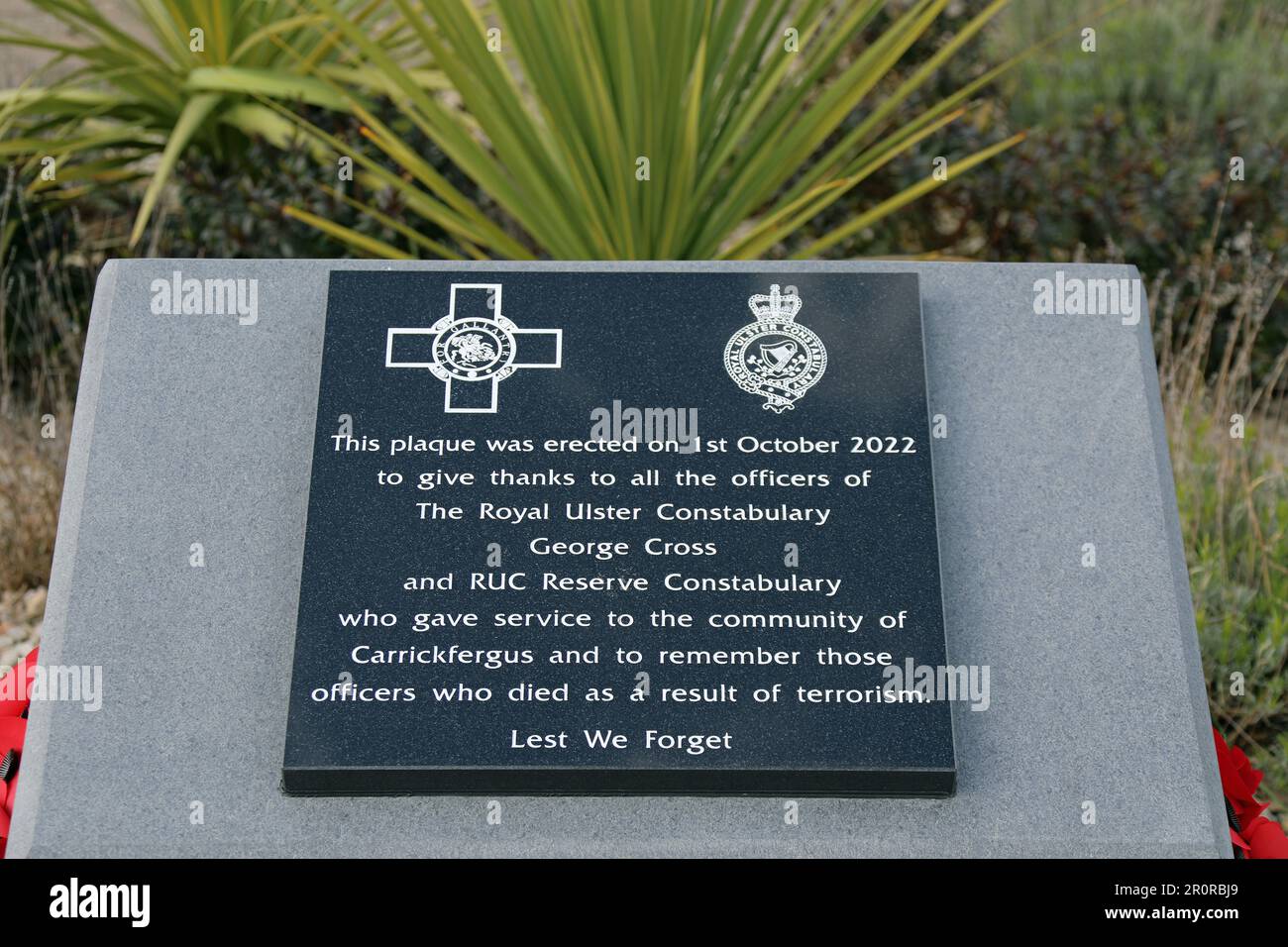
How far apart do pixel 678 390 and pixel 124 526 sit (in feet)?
3.51

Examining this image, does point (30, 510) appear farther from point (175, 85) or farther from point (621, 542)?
point (621, 542)

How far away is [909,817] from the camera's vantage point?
82.2 inches

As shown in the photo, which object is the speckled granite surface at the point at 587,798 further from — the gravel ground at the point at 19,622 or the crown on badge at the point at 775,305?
the gravel ground at the point at 19,622

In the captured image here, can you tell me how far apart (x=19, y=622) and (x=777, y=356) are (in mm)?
2753

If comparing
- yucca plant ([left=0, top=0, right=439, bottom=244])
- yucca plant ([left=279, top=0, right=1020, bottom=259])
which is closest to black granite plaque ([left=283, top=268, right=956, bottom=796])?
yucca plant ([left=279, top=0, right=1020, bottom=259])

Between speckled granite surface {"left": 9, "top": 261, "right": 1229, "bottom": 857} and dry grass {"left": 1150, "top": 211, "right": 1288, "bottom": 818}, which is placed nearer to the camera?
speckled granite surface {"left": 9, "top": 261, "right": 1229, "bottom": 857}

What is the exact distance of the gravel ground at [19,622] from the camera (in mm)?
3707

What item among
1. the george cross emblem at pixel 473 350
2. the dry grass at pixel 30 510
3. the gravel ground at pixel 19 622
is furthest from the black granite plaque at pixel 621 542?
the dry grass at pixel 30 510

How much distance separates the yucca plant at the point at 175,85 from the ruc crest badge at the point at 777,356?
251 cm

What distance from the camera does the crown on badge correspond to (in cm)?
242

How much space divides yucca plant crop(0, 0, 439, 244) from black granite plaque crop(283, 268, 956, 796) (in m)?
2.36

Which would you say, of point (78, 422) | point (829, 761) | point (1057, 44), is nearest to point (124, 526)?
point (78, 422)

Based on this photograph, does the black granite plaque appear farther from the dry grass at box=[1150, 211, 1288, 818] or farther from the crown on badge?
the dry grass at box=[1150, 211, 1288, 818]

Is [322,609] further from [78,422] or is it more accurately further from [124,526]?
[78,422]
